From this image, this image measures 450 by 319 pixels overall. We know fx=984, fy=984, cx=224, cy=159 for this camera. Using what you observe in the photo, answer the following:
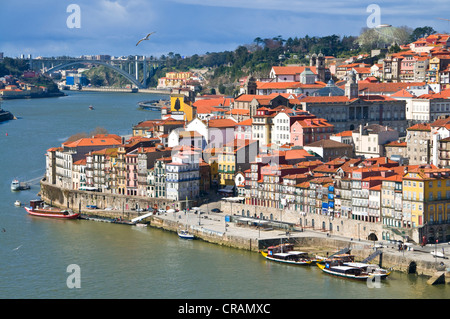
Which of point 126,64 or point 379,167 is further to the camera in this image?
point 126,64

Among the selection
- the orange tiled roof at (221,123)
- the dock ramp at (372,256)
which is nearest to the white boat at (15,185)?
the orange tiled roof at (221,123)

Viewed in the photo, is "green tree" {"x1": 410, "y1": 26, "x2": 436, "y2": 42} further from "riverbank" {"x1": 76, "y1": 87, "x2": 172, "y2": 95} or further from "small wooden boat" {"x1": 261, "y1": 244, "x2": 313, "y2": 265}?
"small wooden boat" {"x1": 261, "y1": 244, "x2": 313, "y2": 265}

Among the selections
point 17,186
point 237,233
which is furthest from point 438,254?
point 17,186

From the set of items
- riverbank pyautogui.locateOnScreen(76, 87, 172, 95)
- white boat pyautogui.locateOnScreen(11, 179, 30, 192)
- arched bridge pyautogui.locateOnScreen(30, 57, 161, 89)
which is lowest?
white boat pyautogui.locateOnScreen(11, 179, 30, 192)

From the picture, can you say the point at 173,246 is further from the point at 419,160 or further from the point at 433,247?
the point at 419,160

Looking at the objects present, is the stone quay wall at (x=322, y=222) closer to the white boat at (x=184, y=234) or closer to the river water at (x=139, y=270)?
the white boat at (x=184, y=234)

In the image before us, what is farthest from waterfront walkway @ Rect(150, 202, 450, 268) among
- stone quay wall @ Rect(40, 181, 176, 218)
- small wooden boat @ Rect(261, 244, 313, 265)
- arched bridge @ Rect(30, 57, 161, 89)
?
arched bridge @ Rect(30, 57, 161, 89)
